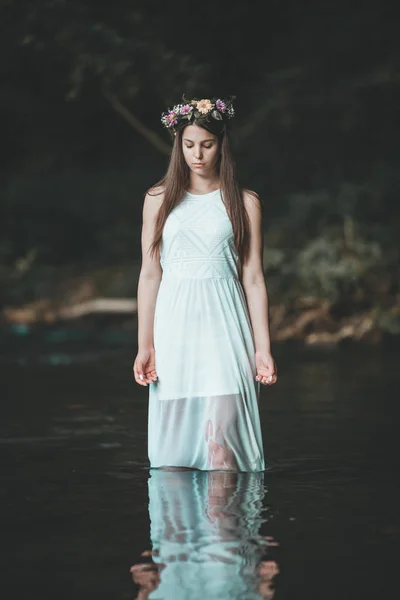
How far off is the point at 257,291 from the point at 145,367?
69 cm

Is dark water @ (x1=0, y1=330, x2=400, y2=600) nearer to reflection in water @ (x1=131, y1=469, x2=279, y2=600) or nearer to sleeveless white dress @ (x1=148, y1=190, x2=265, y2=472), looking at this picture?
reflection in water @ (x1=131, y1=469, x2=279, y2=600)

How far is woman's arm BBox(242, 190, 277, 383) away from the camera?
24.1ft

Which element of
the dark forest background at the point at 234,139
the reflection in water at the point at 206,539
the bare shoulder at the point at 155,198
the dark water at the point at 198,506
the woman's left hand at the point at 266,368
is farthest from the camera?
the dark forest background at the point at 234,139

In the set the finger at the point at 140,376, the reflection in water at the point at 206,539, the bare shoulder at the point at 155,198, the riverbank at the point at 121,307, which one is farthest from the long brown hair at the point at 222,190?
the riverbank at the point at 121,307

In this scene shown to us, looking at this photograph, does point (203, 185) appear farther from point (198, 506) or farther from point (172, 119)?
point (198, 506)

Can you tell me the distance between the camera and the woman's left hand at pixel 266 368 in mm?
7312

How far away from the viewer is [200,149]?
7375mm

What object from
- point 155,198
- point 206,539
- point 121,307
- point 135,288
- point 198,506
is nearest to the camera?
point 206,539

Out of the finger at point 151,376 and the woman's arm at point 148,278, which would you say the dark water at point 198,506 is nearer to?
the finger at point 151,376

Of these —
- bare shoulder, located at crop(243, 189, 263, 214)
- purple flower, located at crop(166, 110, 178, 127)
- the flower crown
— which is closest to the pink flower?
the flower crown

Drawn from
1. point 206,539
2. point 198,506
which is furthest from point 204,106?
point 206,539

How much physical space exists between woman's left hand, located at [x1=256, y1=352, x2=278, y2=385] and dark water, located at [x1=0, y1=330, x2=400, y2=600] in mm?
514

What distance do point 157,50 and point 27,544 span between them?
16062mm

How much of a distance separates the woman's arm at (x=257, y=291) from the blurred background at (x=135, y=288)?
61 cm
